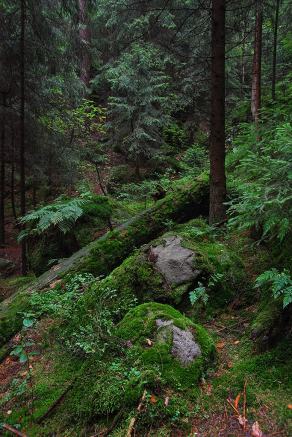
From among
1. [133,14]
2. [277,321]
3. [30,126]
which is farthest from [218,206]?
[30,126]

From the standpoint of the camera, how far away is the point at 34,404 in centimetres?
355

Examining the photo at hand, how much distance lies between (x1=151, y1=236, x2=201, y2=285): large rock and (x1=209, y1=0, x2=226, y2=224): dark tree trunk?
1666 millimetres

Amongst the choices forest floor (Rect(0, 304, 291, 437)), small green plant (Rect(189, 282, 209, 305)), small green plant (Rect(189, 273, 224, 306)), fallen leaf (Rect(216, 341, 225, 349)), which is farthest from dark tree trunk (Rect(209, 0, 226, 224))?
fallen leaf (Rect(216, 341, 225, 349))

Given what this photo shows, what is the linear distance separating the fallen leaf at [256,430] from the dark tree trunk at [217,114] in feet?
13.6

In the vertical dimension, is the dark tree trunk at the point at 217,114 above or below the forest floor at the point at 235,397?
above

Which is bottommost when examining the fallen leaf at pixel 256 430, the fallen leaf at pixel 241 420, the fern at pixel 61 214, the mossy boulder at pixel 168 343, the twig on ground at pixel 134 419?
the fallen leaf at pixel 241 420

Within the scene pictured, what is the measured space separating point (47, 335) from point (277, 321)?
2.84 m

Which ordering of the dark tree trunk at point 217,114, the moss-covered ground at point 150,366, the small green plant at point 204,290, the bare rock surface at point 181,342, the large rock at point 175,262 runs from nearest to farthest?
the moss-covered ground at point 150,366, the bare rock surface at point 181,342, the small green plant at point 204,290, the large rock at point 175,262, the dark tree trunk at point 217,114

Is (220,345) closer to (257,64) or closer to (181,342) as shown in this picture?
(181,342)

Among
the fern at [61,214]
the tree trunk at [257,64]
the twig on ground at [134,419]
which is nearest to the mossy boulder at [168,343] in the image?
the twig on ground at [134,419]

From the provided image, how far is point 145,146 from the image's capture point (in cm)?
1684

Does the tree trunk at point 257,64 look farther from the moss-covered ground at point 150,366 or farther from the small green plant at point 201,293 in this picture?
the small green plant at point 201,293

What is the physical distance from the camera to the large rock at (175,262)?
4777mm

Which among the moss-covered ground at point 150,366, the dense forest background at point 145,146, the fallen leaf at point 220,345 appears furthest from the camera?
the dense forest background at point 145,146
